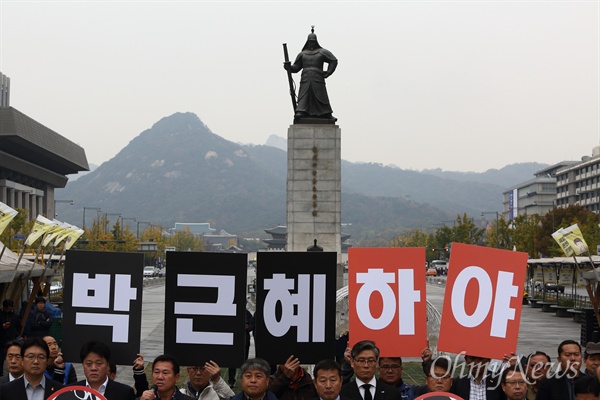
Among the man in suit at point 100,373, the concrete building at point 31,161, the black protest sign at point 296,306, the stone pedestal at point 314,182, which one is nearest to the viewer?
the man in suit at point 100,373

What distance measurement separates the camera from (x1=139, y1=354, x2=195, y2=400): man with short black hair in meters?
8.05

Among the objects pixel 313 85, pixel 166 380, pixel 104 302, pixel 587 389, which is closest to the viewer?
pixel 587 389

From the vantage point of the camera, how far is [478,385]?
29.5 ft

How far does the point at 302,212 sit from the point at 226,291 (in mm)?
25327

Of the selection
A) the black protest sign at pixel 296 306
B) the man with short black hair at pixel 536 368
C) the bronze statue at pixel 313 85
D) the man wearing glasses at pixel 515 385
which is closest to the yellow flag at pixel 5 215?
the black protest sign at pixel 296 306

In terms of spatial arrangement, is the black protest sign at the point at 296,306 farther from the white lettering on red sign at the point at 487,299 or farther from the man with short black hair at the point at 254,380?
the white lettering on red sign at the point at 487,299

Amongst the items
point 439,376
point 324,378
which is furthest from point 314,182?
point 324,378

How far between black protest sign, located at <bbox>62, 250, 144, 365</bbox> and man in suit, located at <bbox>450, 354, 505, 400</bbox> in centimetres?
300

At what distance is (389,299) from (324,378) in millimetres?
1968

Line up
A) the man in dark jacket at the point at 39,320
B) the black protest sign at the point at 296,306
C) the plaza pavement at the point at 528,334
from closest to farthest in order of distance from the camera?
the black protest sign at the point at 296,306 → the man in dark jacket at the point at 39,320 → the plaza pavement at the point at 528,334

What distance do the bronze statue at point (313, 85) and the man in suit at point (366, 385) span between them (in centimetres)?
2660

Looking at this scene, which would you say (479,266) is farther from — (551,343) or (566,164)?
(566,164)

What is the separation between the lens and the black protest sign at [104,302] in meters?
9.17

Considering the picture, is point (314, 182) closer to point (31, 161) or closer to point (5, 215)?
point (5, 215)
